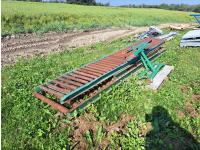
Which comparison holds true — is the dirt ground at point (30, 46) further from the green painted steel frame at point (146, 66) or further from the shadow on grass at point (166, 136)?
the shadow on grass at point (166, 136)

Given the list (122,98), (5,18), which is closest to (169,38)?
(122,98)

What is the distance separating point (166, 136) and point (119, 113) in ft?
3.94

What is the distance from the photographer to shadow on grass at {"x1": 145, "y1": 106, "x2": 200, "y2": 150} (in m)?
4.32

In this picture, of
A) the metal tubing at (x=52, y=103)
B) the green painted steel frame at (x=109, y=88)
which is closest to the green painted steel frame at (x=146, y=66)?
the green painted steel frame at (x=109, y=88)

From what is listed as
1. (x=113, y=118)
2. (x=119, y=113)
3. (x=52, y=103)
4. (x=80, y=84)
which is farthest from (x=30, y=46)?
(x=113, y=118)

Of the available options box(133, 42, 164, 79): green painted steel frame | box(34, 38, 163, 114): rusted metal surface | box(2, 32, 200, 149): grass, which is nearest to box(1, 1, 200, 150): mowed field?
box(2, 32, 200, 149): grass

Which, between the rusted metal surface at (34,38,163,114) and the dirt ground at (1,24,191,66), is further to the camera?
the dirt ground at (1,24,191,66)

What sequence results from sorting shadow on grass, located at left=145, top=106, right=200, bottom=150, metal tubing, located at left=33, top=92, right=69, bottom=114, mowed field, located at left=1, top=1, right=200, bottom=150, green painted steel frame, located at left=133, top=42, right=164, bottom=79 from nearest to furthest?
shadow on grass, located at left=145, top=106, right=200, bottom=150 → mowed field, located at left=1, top=1, right=200, bottom=150 → metal tubing, located at left=33, top=92, right=69, bottom=114 → green painted steel frame, located at left=133, top=42, right=164, bottom=79

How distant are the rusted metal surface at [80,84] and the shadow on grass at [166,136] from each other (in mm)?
1670

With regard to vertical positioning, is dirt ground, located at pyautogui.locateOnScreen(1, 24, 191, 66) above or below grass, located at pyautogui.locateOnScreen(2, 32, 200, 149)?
above

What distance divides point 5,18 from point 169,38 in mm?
13319

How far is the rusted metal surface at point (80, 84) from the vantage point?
540cm

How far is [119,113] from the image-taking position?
17.3 feet

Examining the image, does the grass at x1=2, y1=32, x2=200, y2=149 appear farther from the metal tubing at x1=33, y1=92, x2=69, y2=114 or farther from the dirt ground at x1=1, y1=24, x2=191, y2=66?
the dirt ground at x1=1, y1=24, x2=191, y2=66
